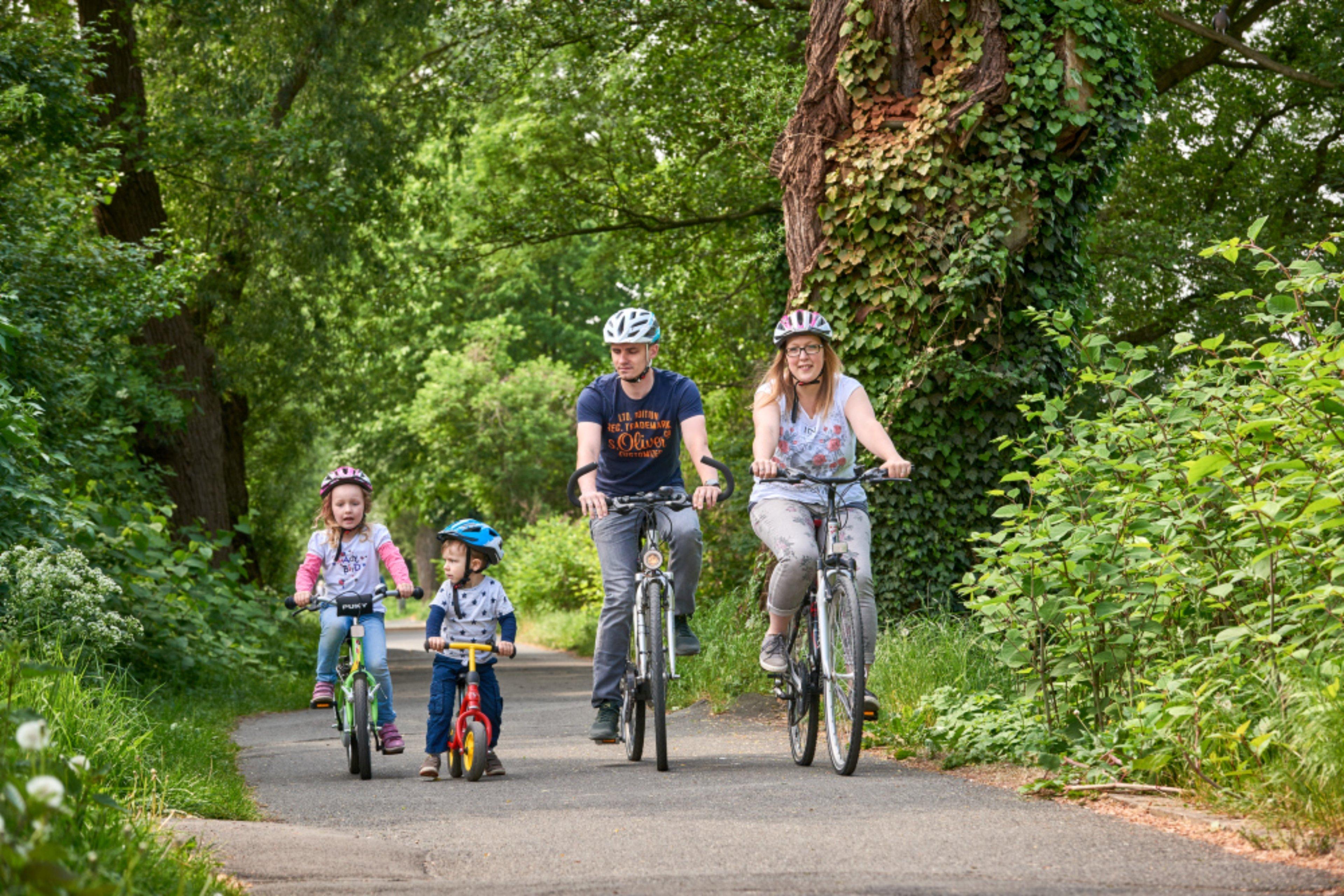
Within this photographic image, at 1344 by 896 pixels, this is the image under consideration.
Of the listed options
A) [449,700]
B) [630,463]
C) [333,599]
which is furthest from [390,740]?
[630,463]

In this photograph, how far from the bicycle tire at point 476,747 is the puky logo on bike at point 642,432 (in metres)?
1.60

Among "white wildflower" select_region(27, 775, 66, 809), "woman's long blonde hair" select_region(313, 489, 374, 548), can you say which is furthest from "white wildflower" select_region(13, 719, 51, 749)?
"woman's long blonde hair" select_region(313, 489, 374, 548)

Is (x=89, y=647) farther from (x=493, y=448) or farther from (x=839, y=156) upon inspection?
(x=493, y=448)

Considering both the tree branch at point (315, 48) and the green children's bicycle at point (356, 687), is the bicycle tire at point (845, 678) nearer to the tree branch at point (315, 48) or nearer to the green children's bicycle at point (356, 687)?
the green children's bicycle at point (356, 687)

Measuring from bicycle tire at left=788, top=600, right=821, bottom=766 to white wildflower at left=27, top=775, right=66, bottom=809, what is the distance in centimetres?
468

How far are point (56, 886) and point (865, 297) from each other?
28.6 feet

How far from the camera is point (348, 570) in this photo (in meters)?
7.53

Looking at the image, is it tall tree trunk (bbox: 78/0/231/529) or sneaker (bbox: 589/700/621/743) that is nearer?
sneaker (bbox: 589/700/621/743)

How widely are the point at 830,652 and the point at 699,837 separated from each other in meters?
1.81

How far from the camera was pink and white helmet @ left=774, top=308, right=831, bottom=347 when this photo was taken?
6.87 metres

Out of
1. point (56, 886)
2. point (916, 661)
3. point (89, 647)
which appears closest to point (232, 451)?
point (89, 647)

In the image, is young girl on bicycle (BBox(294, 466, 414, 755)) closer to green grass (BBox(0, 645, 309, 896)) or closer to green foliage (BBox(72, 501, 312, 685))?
green grass (BBox(0, 645, 309, 896))

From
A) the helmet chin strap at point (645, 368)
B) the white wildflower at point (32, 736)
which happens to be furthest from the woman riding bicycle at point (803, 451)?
the white wildflower at point (32, 736)

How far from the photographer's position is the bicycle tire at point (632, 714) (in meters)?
7.01
